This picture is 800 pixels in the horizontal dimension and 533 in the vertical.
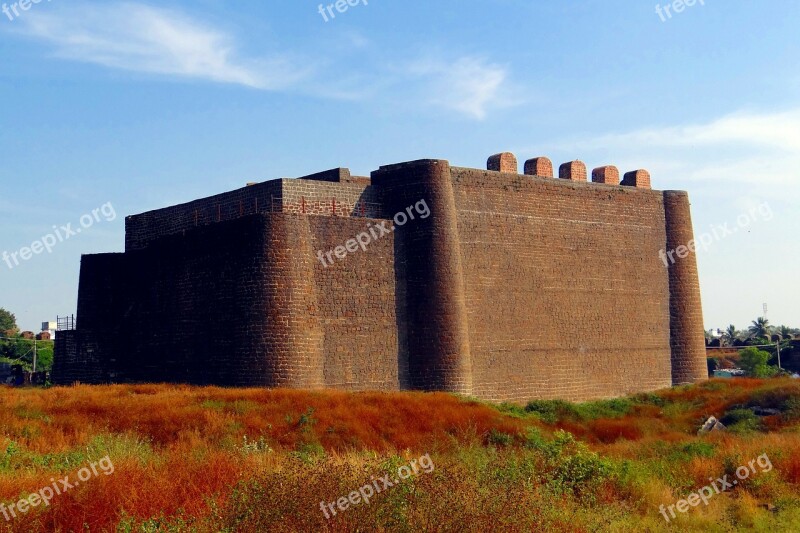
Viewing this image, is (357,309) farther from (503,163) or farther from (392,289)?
(503,163)

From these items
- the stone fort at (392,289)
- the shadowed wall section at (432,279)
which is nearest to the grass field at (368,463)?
the shadowed wall section at (432,279)

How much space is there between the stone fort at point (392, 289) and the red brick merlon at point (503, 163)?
0.15ft

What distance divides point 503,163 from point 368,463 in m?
19.4

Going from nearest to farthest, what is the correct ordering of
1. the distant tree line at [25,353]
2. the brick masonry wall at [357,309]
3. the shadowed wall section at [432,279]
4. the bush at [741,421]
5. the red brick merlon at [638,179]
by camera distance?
1. the bush at [741,421]
2. the brick masonry wall at [357,309]
3. the shadowed wall section at [432,279]
4. the red brick merlon at [638,179]
5. the distant tree line at [25,353]

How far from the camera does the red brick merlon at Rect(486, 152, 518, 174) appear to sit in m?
28.7

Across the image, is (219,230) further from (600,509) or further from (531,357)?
(600,509)

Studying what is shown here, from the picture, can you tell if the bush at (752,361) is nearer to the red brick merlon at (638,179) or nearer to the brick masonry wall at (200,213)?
the red brick merlon at (638,179)

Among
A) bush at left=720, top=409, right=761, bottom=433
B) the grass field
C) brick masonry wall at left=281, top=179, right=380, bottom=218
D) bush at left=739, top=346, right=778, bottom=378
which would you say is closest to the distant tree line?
brick masonry wall at left=281, top=179, right=380, bottom=218

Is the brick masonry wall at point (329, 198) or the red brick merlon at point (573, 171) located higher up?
the red brick merlon at point (573, 171)

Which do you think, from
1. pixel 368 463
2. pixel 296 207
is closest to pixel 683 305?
pixel 296 207

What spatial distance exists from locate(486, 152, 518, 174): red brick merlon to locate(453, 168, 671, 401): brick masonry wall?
0.62 m

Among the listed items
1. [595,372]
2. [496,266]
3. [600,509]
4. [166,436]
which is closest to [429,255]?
[496,266]

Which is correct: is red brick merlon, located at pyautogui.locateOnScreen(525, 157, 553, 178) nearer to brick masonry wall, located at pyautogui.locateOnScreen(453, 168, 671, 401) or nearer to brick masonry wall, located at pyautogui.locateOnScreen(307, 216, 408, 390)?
brick masonry wall, located at pyautogui.locateOnScreen(453, 168, 671, 401)

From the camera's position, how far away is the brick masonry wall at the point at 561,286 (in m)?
26.8
